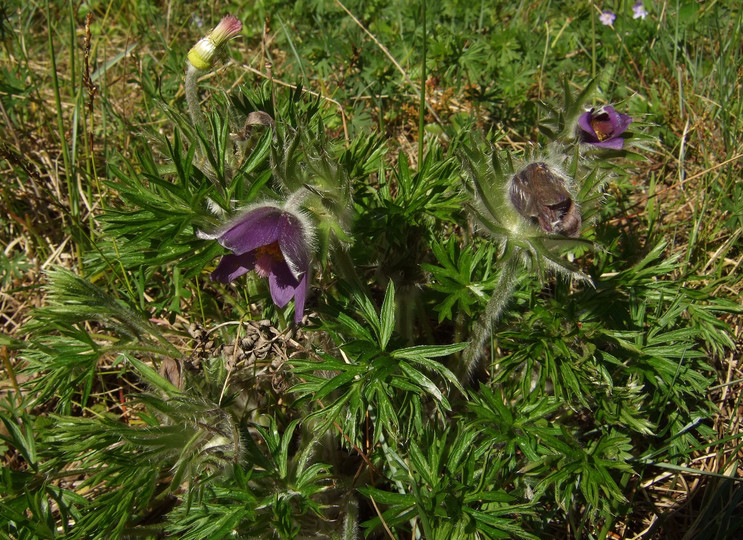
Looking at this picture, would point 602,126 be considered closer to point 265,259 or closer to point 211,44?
point 265,259

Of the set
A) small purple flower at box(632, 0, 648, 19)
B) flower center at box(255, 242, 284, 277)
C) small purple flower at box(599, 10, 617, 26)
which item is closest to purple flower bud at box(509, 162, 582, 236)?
flower center at box(255, 242, 284, 277)

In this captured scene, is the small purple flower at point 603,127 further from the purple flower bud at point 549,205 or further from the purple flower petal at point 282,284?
the purple flower petal at point 282,284

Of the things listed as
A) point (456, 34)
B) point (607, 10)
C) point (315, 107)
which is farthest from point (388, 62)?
point (607, 10)

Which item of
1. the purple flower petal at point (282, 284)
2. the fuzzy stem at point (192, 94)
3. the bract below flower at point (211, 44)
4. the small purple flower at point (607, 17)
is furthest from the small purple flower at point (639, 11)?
the purple flower petal at point (282, 284)

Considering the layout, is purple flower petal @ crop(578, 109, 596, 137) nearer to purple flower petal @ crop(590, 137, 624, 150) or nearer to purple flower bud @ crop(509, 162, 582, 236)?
purple flower petal @ crop(590, 137, 624, 150)

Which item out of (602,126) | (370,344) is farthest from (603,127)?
(370,344)

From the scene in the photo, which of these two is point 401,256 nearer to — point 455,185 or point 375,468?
point 455,185
